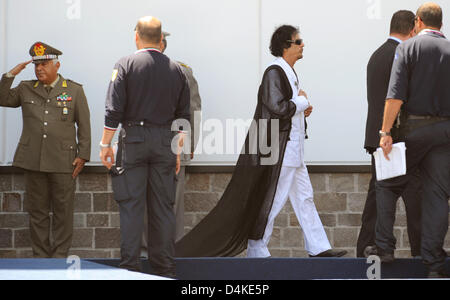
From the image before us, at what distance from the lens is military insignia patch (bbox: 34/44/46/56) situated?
26.8ft

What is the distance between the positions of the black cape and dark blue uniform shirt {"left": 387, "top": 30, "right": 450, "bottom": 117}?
128 centimetres

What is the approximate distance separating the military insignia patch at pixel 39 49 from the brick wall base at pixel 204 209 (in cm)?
128

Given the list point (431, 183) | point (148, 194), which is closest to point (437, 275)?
point (431, 183)

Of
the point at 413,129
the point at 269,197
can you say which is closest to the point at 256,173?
the point at 269,197

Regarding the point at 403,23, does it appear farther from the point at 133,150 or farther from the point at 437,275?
the point at 133,150

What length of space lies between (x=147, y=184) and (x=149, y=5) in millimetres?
2993

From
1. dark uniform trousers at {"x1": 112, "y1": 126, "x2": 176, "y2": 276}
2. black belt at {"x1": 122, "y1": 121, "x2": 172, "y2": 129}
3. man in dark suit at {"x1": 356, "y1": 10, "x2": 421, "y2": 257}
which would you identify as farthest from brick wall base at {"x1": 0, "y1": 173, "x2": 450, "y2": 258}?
black belt at {"x1": 122, "y1": 121, "x2": 172, "y2": 129}

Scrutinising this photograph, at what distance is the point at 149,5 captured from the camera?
8.75m

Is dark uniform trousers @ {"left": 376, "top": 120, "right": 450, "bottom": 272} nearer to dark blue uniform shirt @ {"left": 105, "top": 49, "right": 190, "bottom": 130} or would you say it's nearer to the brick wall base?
dark blue uniform shirt @ {"left": 105, "top": 49, "right": 190, "bottom": 130}

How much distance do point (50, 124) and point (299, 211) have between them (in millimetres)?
2392

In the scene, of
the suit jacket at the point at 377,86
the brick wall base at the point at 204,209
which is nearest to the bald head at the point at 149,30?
the suit jacket at the point at 377,86

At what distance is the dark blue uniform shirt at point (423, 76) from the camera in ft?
19.9

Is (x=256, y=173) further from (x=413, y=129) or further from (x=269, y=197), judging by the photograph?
(x=413, y=129)
